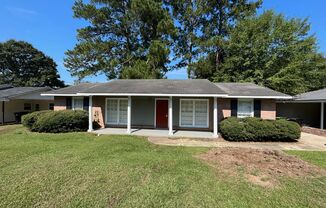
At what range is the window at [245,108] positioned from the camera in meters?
14.4

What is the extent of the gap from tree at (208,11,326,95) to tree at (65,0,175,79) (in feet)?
23.3

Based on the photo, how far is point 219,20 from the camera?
27734 millimetres

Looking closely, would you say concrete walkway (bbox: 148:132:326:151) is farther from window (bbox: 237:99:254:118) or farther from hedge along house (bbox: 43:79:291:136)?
window (bbox: 237:99:254:118)

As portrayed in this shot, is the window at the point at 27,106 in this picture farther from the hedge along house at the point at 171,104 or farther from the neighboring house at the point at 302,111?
the neighboring house at the point at 302,111

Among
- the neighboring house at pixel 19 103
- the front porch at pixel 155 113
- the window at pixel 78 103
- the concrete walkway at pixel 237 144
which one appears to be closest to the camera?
the concrete walkway at pixel 237 144

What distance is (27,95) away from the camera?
71.8ft

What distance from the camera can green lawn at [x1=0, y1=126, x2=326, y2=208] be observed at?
15.5ft

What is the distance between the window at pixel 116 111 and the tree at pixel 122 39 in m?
7.58

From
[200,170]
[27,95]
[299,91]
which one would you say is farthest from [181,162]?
[299,91]

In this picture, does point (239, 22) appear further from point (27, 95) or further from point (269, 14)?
point (27, 95)

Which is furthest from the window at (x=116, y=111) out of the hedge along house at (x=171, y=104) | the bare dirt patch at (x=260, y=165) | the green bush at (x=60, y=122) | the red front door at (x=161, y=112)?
the bare dirt patch at (x=260, y=165)

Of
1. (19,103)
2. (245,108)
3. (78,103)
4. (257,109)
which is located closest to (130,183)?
(245,108)

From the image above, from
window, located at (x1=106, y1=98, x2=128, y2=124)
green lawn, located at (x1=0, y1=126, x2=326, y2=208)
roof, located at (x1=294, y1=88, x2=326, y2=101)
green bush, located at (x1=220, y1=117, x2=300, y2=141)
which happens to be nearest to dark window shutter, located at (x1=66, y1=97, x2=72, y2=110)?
window, located at (x1=106, y1=98, x2=128, y2=124)

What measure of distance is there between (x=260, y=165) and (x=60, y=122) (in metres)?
11.4
